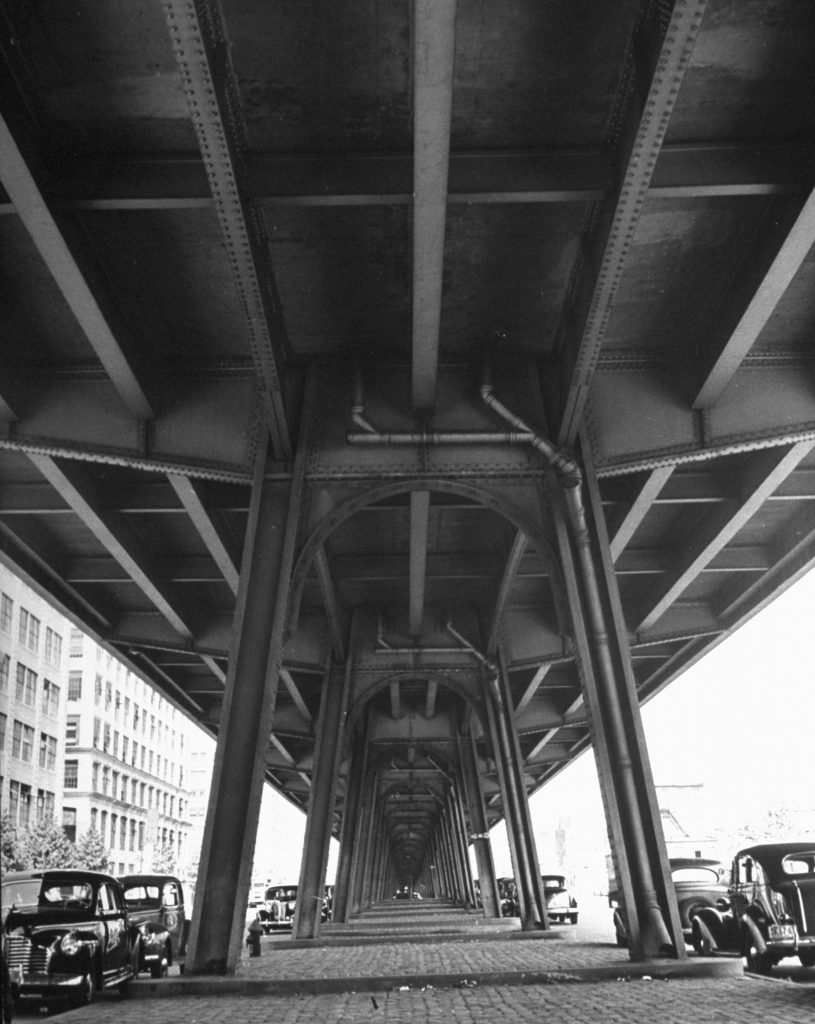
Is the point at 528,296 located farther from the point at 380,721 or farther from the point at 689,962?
the point at 380,721

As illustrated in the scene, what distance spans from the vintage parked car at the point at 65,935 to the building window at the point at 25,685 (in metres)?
42.1

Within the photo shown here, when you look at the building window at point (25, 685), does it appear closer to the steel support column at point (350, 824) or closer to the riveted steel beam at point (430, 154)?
the steel support column at point (350, 824)

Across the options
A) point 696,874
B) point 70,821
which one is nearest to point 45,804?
point 70,821

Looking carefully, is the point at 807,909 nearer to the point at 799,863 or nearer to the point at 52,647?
the point at 799,863

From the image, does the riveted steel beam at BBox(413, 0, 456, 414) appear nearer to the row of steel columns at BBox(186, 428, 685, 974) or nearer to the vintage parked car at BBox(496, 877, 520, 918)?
the row of steel columns at BBox(186, 428, 685, 974)

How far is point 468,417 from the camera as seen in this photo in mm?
15328

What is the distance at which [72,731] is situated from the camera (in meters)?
73.1

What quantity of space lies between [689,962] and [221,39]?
10645mm

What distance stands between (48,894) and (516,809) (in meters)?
15.9

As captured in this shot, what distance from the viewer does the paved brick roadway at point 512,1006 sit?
8664mm

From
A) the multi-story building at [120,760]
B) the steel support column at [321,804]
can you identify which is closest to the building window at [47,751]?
the multi-story building at [120,760]

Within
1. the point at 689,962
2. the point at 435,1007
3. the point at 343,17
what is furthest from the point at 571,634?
the point at 343,17

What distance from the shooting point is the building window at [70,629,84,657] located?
2827 inches

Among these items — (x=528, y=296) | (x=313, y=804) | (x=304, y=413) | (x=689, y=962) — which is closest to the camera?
(x=689, y=962)
